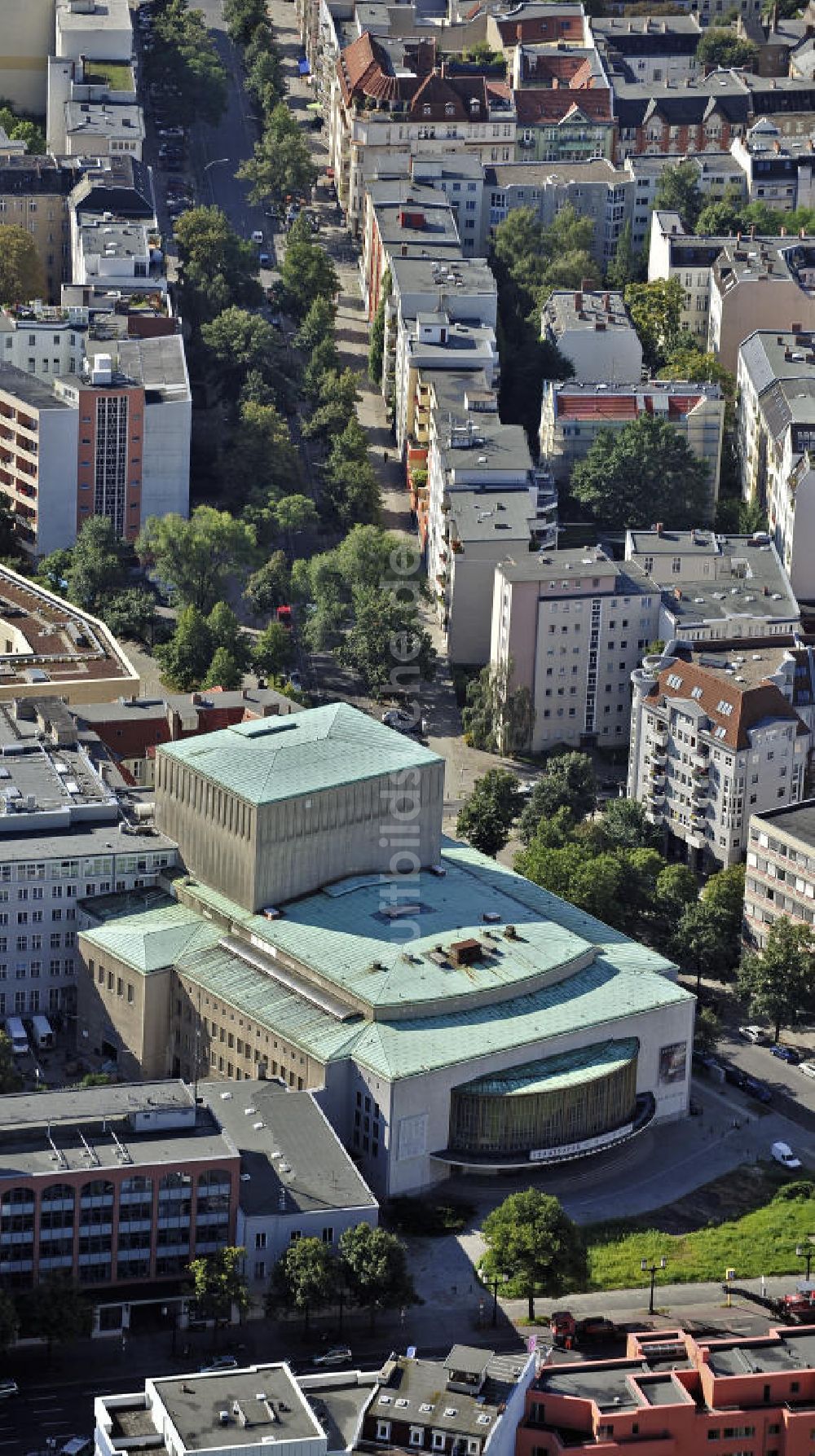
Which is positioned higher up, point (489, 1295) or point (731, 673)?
point (731, 673)

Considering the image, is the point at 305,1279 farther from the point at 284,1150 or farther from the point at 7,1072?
the point at 7,1072

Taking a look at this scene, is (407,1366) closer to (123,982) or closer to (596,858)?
(123,982)

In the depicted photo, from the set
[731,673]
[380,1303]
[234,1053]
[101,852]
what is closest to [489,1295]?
[380,1303]

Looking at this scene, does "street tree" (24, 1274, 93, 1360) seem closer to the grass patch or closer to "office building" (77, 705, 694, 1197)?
the grass patch

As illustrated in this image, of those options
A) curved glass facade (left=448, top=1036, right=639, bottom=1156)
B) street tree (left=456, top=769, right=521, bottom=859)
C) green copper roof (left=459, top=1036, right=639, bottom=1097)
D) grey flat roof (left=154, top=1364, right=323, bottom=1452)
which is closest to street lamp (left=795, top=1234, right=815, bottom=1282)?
curved glass facade (left=448, top=1036, right=639, bottom=1156)

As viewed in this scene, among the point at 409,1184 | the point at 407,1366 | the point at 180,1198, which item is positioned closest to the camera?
the point at 407,1366

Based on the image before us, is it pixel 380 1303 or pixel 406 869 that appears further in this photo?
pixel 406 869

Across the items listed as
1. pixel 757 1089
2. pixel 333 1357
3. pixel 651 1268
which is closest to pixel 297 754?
pixel 757 1089
